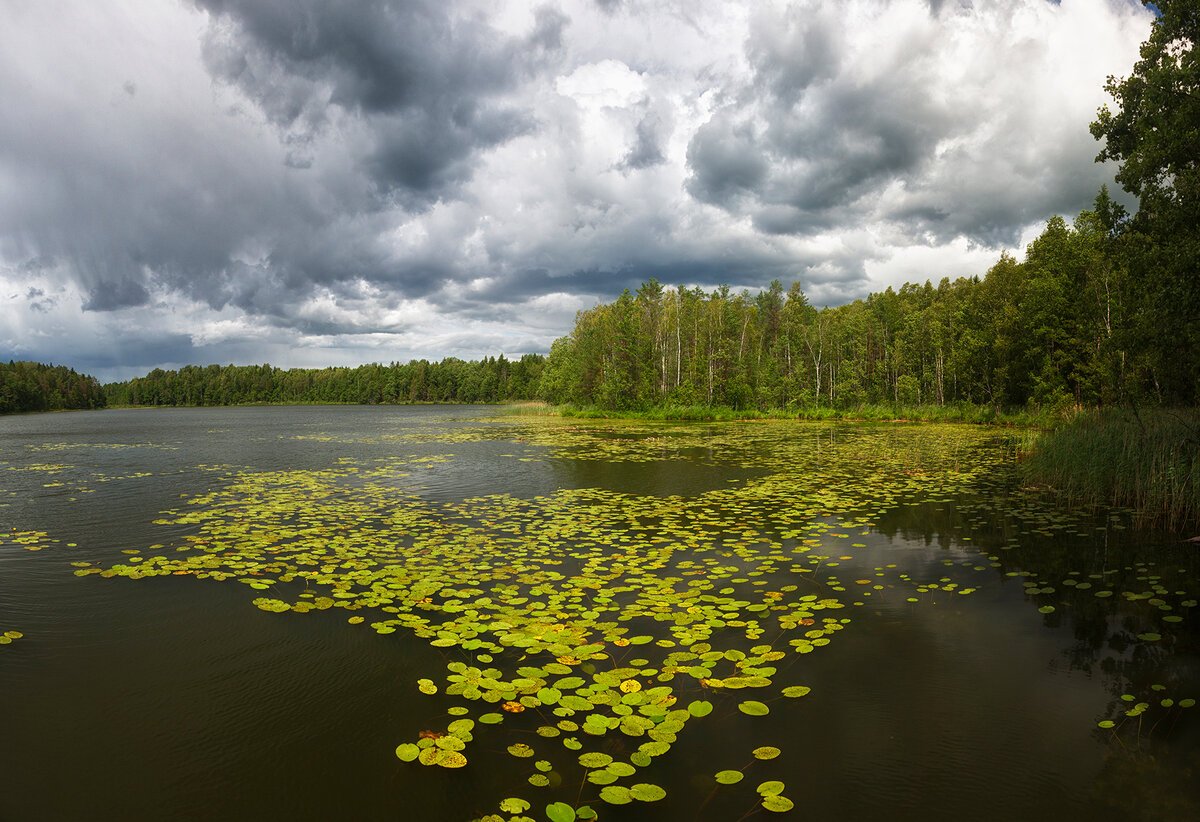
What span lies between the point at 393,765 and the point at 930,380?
62430 mm

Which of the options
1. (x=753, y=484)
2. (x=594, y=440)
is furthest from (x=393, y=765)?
(x=594, y=440)

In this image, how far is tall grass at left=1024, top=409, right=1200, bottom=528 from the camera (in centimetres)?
1071

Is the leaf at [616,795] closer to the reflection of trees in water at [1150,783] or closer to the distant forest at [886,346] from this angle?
the reflection of trees in water at [1150,783]

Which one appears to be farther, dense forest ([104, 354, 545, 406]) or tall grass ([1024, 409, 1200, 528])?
dense forest ([104, 354, 545, 406])

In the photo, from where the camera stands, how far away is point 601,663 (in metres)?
5.16

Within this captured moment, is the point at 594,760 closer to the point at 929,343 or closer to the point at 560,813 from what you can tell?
the point at 560,813

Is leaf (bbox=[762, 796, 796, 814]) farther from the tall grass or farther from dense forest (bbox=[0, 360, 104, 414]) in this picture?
dense forest (bbox=[0, 360, 104, 414])

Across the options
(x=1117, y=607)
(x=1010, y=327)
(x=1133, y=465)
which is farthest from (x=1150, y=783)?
(x=1010, y=327)

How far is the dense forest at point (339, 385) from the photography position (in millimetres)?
152500

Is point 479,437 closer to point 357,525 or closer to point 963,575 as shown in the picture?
point 357,525

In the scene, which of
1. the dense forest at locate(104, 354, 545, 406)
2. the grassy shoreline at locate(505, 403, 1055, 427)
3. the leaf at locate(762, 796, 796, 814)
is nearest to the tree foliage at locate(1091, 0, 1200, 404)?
the leaf at locate(762, 796, 796, 814)

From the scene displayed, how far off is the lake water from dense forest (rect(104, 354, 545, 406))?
136197mm

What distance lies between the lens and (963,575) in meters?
7.92

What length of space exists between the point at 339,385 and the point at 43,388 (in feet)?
236
